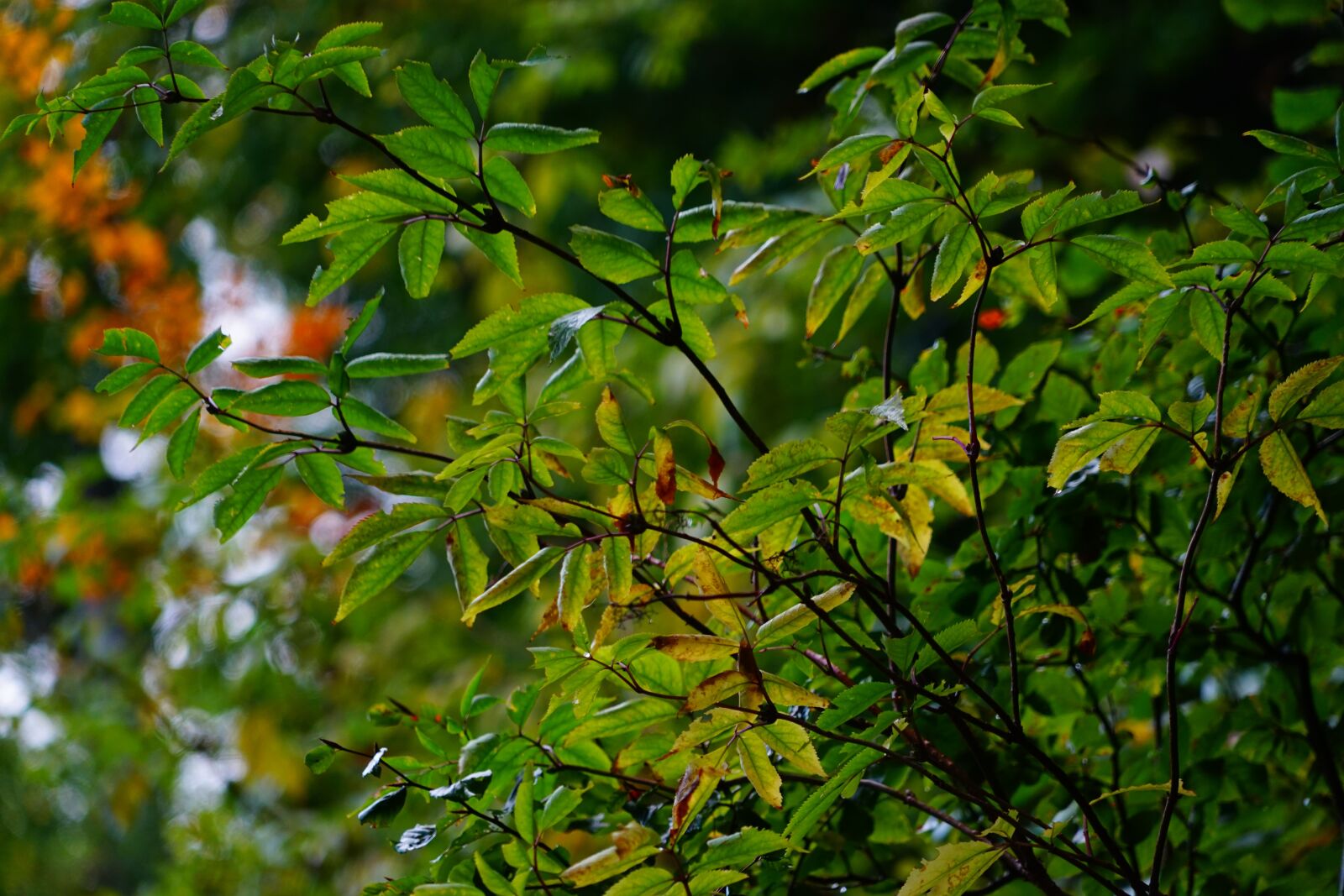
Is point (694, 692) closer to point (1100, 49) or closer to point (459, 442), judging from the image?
point (459, 442)

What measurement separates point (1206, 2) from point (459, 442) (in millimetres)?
2249

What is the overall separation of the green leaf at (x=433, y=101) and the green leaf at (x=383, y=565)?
19 centimetres

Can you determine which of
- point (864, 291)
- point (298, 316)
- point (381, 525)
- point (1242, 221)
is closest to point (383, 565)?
point (381, 525)

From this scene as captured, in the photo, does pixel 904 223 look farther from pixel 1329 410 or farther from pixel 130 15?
pixel 130 15

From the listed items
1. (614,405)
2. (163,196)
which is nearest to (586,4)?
(163,196)

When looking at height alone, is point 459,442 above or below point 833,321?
above

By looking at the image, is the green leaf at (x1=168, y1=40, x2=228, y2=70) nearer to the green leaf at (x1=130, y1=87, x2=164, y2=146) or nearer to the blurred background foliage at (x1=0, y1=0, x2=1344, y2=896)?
the green leaf at (x1=130, y1=87, x2=164, y2=146)

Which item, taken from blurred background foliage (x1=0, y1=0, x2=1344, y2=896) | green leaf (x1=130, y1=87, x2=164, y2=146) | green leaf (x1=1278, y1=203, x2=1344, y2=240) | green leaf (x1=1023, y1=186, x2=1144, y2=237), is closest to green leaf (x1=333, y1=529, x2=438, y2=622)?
green leaf (x1=130, y1=87, x2=164, y2=146)

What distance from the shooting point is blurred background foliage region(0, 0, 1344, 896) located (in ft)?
8.19

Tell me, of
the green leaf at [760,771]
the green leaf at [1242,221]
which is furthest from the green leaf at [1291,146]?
the green leaf at [760,771]

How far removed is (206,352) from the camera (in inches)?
21.4

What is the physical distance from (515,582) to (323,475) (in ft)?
0.47

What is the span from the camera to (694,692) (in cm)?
44

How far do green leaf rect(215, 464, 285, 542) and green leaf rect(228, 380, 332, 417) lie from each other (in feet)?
0.10
